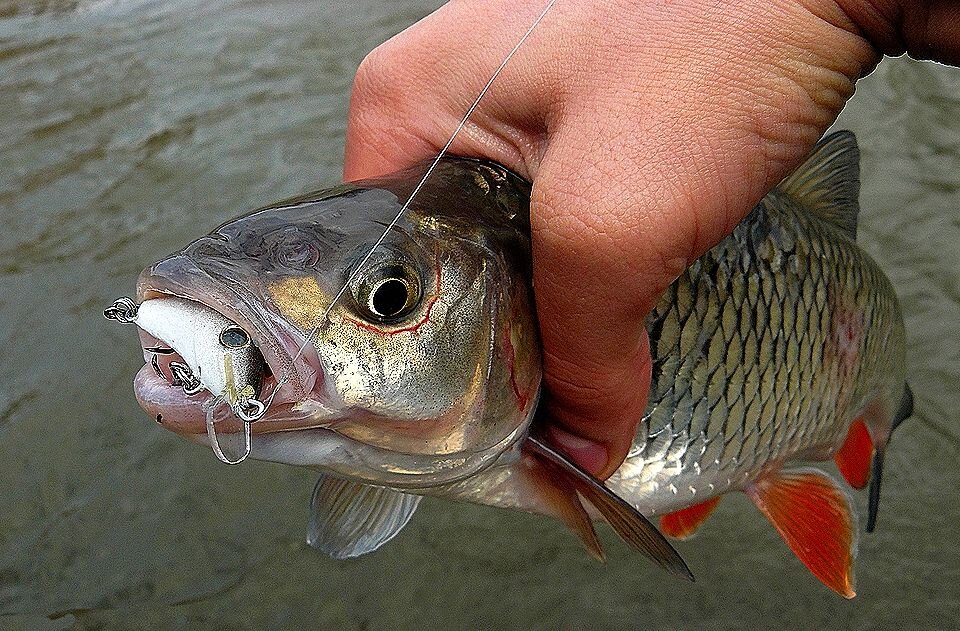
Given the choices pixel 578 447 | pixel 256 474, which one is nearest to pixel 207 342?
pixel 578 447

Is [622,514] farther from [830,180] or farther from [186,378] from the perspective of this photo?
[830,180]

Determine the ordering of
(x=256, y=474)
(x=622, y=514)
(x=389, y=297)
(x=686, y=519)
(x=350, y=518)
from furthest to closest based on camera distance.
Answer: (x=256, y=474) → (x=686, y=519) → (x=350, y=518) → (x=622, y=514) → (x=389, y=297)

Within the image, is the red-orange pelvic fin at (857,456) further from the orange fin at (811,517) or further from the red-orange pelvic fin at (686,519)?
the red-orange pelvic fin at (686,519)

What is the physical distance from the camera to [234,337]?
123 cm

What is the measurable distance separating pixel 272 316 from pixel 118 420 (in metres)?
2.36

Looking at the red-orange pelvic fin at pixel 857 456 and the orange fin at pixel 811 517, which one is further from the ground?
the orange fin at pixel 811 517

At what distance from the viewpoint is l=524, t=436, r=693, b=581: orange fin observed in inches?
65.8

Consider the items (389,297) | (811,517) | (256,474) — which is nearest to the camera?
(389,297)

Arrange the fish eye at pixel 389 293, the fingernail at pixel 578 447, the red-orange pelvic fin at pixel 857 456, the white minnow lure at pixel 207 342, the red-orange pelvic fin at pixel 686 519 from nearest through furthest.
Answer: the white minnow lure at pixel 207 342 < the fish eye at pixel 389 293 < the fingernail at pixel 578 447 < the red-orange pelvic fin at pixel 686 519 < the red-orange pelvic fin at pixel 857 456

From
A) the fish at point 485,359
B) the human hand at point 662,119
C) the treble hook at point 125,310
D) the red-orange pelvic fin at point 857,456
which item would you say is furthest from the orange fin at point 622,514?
the red-orange pelvic fin at point 857,456

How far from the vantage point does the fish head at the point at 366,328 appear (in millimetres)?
1240

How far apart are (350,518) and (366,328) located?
822mm

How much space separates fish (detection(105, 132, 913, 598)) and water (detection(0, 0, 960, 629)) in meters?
0.34

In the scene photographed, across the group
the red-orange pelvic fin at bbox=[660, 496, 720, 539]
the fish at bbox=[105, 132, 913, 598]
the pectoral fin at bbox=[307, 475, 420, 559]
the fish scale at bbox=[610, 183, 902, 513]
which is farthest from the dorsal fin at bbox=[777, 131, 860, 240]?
the pectoral fin at bbox=[307, 475, 420, 559]
